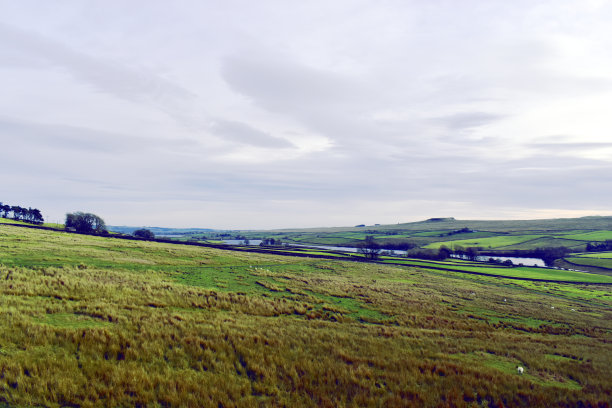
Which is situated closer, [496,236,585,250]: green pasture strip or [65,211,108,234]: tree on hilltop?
[65,211,108,234]: tree on hilltop

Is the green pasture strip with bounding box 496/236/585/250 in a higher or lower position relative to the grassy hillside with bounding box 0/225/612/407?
lower

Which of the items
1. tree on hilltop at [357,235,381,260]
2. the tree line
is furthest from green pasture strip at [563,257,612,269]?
the tree line

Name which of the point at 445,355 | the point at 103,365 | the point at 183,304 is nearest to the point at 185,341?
the point at 103,365

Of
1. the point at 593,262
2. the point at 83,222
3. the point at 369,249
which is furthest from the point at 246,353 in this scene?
the point at 593,262

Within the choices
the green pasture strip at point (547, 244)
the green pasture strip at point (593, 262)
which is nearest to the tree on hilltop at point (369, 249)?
the green pasture strip at point (593, 262)

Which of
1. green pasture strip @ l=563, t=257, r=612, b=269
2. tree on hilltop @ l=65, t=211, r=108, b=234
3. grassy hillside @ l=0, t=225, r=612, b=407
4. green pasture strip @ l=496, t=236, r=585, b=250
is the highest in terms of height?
tree on hilltop @ l=65, t=211, r=108, b=234

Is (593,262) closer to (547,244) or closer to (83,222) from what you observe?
(547,244)

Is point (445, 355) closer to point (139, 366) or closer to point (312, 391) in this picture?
point (312, 391)

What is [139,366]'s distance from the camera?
9086 mm

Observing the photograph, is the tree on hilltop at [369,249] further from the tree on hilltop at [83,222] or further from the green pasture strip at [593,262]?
the tree on hilltop at [83,222]

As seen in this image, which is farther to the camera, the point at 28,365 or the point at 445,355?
the point at 445,355

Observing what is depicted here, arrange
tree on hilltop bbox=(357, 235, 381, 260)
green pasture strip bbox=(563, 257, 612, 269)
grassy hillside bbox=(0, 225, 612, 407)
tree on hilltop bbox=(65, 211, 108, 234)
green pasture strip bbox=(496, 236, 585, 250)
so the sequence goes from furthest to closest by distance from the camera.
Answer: green pasture strip bbox=(496, 236, 585, 250)
tree on hilltop bbox=(65, 211, 108, 234)
green pasture strip bbox=(563, 257, 612, 269)
tree on hilltop bbox=(357, 235, 381, 260)
grassy hillside bbox=(0, 225, 612, 407)

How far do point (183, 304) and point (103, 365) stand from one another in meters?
8.97

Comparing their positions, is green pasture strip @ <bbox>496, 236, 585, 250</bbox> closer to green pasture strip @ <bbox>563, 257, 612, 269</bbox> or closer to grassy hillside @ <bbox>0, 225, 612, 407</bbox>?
green pasture strip @ <bbox>563, 257, 612, 269</bbox>
